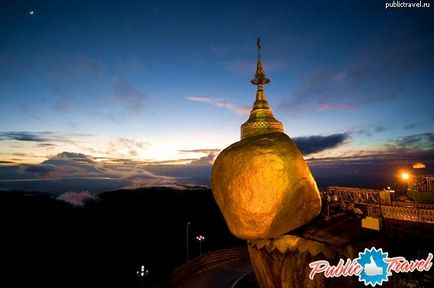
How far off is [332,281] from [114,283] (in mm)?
39780

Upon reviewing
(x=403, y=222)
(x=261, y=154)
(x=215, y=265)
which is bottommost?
(x=215, y=265)

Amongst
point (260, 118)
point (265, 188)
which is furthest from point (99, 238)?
point (265, 188)

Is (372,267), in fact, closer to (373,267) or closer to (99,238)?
(373,267)

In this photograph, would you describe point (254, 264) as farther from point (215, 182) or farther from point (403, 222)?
point (403, 222)

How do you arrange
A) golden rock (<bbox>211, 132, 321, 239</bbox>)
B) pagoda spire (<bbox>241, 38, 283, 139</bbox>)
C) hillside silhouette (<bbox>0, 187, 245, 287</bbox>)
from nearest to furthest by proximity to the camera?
golden rock (<bbox>211, 132, 321, 239</bbox>)
pagoda spire (<bbox>241, 38, 283, 139</bbox>)
hillside silhouette (<bbox>0, 187, 245, 287</bbox>)

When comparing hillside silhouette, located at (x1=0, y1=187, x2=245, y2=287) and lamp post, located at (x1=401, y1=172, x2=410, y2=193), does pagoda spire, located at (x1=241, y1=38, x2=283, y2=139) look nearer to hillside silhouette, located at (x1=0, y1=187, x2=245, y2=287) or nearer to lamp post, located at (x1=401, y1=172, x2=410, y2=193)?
lamp post, located at (x1=401, y1=172, x2=410, y2=193)

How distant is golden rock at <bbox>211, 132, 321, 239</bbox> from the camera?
8.63m

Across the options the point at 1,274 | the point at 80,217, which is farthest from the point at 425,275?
the point at 80,217

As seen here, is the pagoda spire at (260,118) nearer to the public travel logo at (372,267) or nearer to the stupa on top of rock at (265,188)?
the stupa on top of rock at (265,188)

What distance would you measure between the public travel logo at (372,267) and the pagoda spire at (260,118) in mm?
10301

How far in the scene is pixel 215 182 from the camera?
9.92 m

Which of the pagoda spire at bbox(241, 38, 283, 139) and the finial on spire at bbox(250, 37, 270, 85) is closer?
the pagoda spire at bbox(241, 38, 283, 139)

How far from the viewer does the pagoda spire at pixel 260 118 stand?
688 inches

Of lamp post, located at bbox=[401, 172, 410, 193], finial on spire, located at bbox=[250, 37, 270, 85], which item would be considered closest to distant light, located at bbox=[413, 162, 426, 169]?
lamp post, located at bbox=[401, 172, 410, 193]
